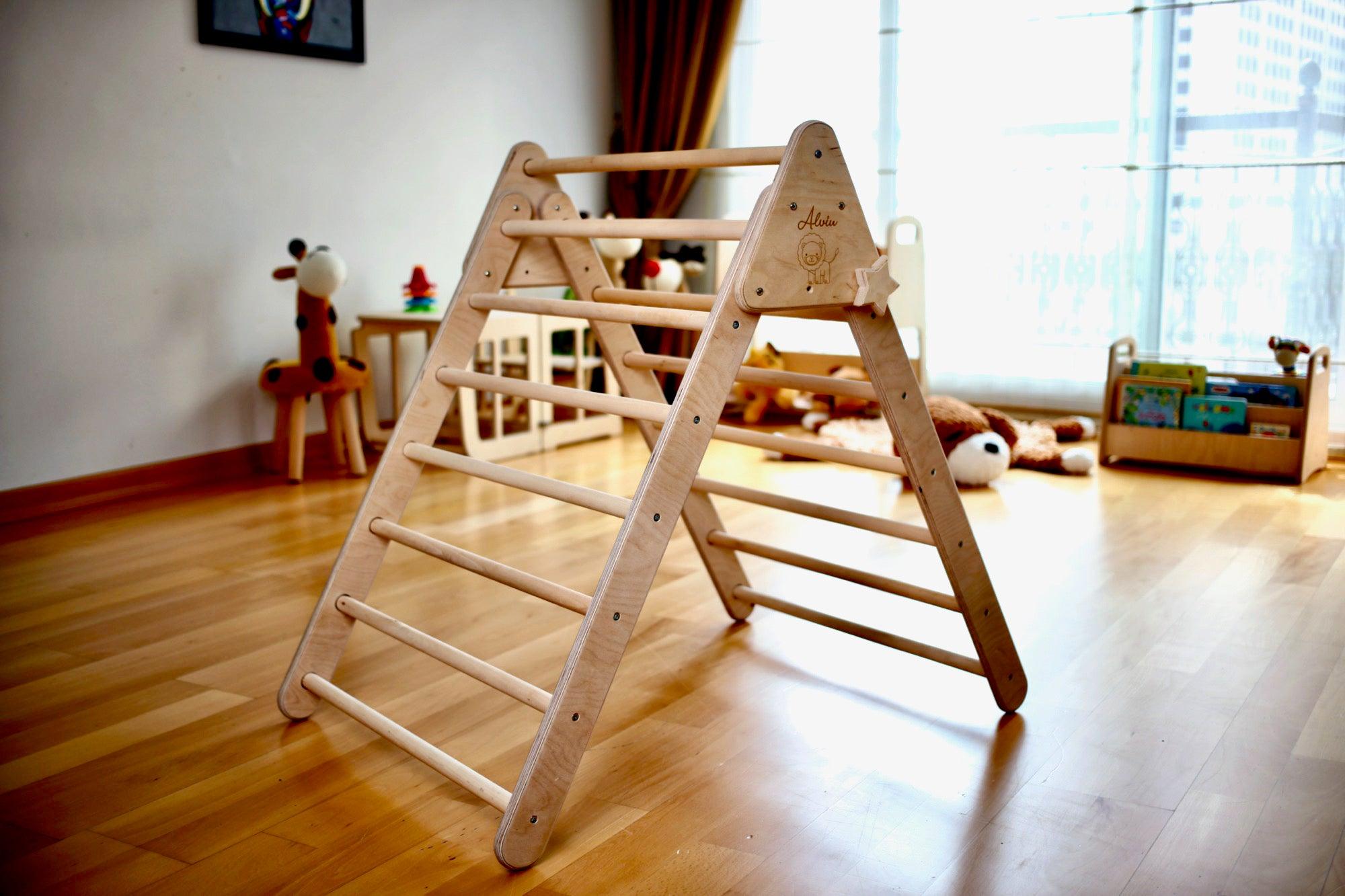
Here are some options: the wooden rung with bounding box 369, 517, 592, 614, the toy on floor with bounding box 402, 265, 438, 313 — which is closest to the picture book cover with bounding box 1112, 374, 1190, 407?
the toy on floor with bounding box 402, 265, 438, 313

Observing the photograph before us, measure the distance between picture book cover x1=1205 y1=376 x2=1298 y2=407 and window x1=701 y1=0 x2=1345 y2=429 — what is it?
350 millimetres

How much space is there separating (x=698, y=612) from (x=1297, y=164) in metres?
2.74

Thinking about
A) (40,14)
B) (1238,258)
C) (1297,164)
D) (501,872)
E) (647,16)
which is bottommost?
(501,872)

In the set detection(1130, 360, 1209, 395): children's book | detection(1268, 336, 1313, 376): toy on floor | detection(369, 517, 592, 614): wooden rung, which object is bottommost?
detection(369, 517, 592, 614): wooden rung

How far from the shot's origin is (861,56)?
452cm

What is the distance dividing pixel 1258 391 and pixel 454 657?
9.48 ft

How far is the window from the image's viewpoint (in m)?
3.73

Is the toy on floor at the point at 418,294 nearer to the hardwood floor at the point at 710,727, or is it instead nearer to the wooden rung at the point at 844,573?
the hardwood floor at the point at 710,727

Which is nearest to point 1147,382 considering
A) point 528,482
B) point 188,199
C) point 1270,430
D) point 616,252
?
point 1270,430

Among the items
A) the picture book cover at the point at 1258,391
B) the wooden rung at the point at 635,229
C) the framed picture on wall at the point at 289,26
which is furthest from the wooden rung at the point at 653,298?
the picture book cover at the point at 1258,391

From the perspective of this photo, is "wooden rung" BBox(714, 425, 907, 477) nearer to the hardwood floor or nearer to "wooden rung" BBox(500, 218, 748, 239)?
"wooden rung" BBox(500, 218, 748, 239)

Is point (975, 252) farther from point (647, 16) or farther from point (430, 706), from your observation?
point (430, 706)

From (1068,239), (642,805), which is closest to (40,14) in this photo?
(642,805)

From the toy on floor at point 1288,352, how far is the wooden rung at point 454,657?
2.88m
